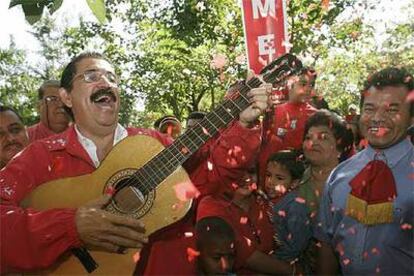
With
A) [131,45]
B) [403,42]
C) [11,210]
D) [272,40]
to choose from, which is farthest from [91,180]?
[403,42]

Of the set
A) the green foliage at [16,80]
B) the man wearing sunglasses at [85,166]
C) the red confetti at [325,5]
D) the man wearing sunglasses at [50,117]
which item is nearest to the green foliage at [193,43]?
the red confetti at [325,5]

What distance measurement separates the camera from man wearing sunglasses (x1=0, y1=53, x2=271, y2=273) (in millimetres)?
3049

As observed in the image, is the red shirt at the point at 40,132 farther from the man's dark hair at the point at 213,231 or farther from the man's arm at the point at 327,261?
the man's arm at the point at 327,261

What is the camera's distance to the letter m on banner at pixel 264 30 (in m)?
4.95

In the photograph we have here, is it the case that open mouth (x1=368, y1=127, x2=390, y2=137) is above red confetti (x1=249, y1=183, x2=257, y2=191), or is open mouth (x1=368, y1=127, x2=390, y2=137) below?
above

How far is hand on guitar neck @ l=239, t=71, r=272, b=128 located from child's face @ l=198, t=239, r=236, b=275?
1226 mm

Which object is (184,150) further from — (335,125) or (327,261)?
(335,125)

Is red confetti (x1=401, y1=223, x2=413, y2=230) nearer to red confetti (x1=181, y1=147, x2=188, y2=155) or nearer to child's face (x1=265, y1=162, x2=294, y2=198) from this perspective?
red confetti (x1=181, y1=147, x2=188, y2=155)

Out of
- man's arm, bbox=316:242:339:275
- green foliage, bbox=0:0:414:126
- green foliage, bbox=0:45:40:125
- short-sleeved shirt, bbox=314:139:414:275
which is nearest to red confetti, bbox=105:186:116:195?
short-sleeved shirt, bbox=314:139:414:275

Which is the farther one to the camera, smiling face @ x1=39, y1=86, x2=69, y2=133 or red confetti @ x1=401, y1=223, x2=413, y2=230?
smiling face @ x1=39, y1=86, x2=69, y2=133

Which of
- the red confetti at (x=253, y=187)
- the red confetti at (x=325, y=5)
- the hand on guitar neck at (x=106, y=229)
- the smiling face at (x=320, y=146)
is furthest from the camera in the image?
the red confetti at (x=325, y=5)

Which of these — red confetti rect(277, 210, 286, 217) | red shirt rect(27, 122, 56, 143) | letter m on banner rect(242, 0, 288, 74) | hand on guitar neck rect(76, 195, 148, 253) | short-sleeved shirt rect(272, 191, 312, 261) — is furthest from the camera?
red shirt rect(27, 122, 56, 143)

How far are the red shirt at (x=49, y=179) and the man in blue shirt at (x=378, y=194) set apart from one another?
73 centimetres

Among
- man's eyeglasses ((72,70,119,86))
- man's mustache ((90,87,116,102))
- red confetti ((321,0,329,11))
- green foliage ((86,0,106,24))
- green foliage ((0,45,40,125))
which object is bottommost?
green foliage ((0,45,40,125))
